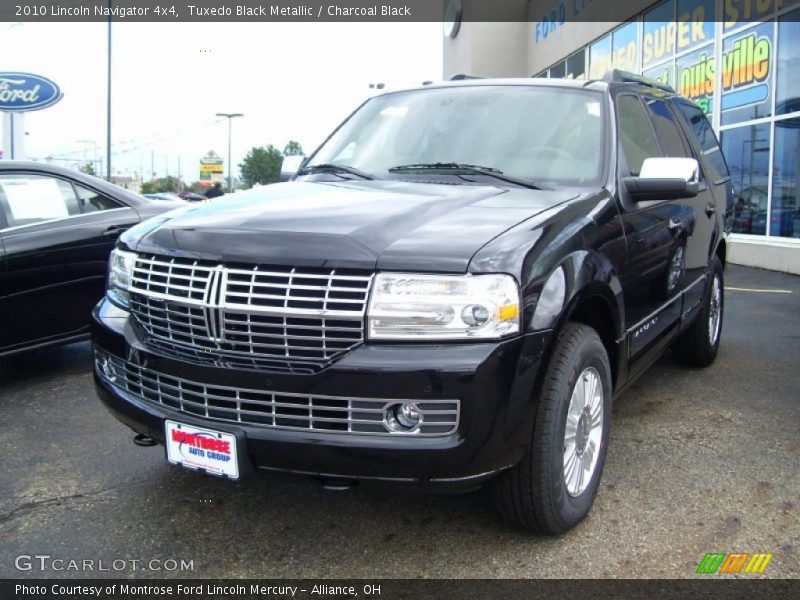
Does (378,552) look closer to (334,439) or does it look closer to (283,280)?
(334,439)

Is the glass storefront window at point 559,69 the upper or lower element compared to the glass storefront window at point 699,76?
upper

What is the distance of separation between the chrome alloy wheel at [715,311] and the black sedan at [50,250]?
4.16m

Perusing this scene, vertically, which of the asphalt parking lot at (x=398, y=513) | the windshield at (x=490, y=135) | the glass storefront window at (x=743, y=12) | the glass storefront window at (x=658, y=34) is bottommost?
the asphalt parking lot at (x=398, y=513)

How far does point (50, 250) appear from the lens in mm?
4926

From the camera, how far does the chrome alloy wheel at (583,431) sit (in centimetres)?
276

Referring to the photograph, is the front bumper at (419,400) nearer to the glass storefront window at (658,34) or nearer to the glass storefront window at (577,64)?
the glass storefront window at (658,34)

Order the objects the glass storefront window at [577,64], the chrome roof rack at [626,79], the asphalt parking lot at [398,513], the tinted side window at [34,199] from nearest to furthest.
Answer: the asphalt parking lot at [398,513] < the chrome roof rack at [626,79] < the tinted side window at [34,199] < the glass storefront window at [577,64]

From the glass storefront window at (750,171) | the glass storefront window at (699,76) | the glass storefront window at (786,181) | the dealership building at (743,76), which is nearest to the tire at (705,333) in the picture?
the dealership building at (743,76)

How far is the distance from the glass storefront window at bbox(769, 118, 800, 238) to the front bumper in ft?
33.3

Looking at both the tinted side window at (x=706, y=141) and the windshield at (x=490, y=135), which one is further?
the tinted side window at (x=706, y=141)

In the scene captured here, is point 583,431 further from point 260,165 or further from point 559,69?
point 260,165

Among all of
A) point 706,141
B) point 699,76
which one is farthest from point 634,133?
point 699,76

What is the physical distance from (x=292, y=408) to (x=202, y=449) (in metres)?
0.37

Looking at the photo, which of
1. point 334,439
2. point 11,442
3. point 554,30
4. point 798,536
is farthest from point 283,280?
point 554,30
